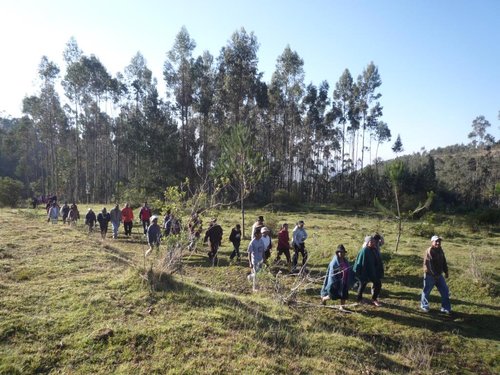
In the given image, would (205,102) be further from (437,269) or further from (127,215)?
(437,269)

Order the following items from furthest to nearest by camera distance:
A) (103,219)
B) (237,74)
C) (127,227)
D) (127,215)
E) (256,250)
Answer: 1. (237,74)
2. (127,227)
3. (127,215)
4. (103,219)
5. (256,250)

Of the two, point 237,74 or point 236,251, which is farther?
point 237,74

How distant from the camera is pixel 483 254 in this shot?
1223 cm

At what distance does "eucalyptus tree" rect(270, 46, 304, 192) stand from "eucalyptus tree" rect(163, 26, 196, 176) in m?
9.56

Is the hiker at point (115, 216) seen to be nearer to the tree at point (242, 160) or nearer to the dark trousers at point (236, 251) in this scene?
the tree at point (242, 160)

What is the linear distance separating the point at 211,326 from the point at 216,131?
36.2m

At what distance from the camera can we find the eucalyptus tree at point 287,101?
38.3 meters

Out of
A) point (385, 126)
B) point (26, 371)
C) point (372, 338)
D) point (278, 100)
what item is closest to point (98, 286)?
point (26, 371)

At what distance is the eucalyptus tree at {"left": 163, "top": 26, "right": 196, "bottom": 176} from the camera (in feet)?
112

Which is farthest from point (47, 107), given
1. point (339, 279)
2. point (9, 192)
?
point (339, 279)

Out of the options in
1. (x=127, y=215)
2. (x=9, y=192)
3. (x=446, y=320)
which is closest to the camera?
(x=446, y=320)

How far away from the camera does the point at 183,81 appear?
35.2m

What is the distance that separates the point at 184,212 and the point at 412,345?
5.29 meters

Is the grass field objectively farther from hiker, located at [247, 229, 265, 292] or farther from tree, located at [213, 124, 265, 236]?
tree, located at [213, 124, 265, 236]
